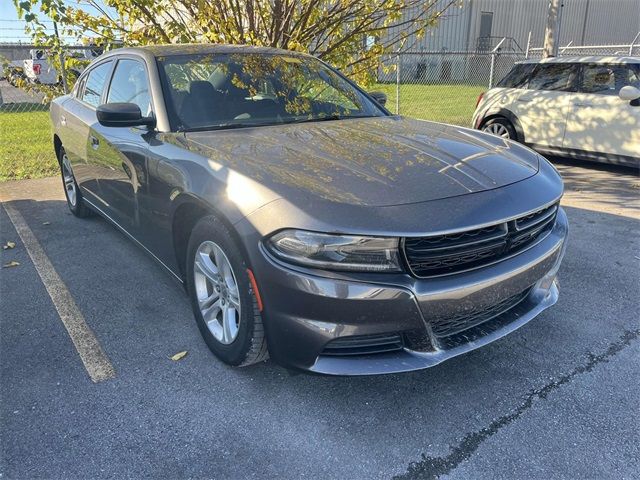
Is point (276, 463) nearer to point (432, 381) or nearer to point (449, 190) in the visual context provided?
point (432, 381)

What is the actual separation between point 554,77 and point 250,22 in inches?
182

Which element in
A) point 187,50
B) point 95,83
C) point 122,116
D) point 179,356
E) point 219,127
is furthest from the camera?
point 95,83

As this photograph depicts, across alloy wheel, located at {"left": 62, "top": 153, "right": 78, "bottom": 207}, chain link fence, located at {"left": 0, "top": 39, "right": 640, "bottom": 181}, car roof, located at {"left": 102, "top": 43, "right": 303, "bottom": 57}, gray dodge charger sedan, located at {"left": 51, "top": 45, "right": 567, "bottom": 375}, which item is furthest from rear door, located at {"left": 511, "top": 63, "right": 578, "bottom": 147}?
alloy wheel, located at {"left": 62, "top": 153, "right": 78, "bottom": 207}

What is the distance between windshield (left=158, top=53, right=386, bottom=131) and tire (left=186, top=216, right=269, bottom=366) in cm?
84

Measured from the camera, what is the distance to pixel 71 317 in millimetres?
3367

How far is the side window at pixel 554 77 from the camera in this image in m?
7.55

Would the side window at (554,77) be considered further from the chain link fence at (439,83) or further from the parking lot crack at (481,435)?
the parking lot crack at (481,435)

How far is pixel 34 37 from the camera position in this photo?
639 centimetres

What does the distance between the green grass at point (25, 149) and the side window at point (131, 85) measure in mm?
4062

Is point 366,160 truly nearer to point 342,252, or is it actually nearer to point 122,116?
point 342,252

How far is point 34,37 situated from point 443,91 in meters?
13.9

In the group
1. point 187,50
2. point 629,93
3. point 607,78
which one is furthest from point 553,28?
point 187,50

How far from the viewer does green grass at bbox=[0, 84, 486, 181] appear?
25.5 ft

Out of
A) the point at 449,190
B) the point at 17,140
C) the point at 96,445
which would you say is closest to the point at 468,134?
the point at 449,190
